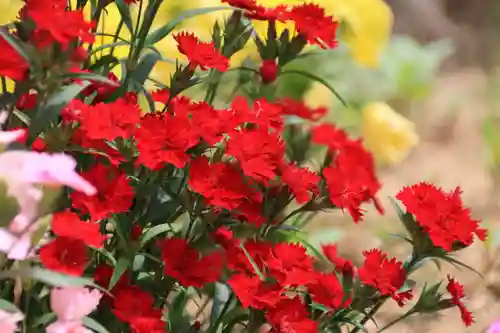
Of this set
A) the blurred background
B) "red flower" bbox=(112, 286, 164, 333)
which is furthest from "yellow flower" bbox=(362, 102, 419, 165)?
"red flower" bbox=(112, 286, 164, 333)

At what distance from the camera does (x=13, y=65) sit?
0.41 meters

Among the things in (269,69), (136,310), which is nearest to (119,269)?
(136,310)

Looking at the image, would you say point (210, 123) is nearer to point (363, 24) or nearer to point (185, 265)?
point (185, 265)

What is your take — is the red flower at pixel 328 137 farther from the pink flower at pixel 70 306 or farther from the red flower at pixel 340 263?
the pink flower at pixel 70 306

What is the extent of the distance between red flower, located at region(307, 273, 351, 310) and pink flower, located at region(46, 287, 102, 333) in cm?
18

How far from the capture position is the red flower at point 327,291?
499 mm

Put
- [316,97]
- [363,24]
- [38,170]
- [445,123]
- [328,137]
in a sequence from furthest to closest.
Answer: [445,123]
[316,97]
[363,24]
[328,137]
[38,170]

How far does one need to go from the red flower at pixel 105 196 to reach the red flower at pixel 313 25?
0.20 m

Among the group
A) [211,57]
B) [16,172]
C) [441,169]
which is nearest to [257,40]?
[211,57]

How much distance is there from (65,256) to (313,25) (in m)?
0.29

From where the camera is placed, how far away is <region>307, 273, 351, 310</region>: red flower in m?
0.50

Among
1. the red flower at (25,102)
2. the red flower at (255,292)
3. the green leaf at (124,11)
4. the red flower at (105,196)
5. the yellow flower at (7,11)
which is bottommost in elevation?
the red flower at (255,292)

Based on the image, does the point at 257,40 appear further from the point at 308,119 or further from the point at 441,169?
the point at 441,169

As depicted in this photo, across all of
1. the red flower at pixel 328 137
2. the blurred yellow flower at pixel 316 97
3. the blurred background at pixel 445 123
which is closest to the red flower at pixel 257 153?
the red flower at pixel 328 137
